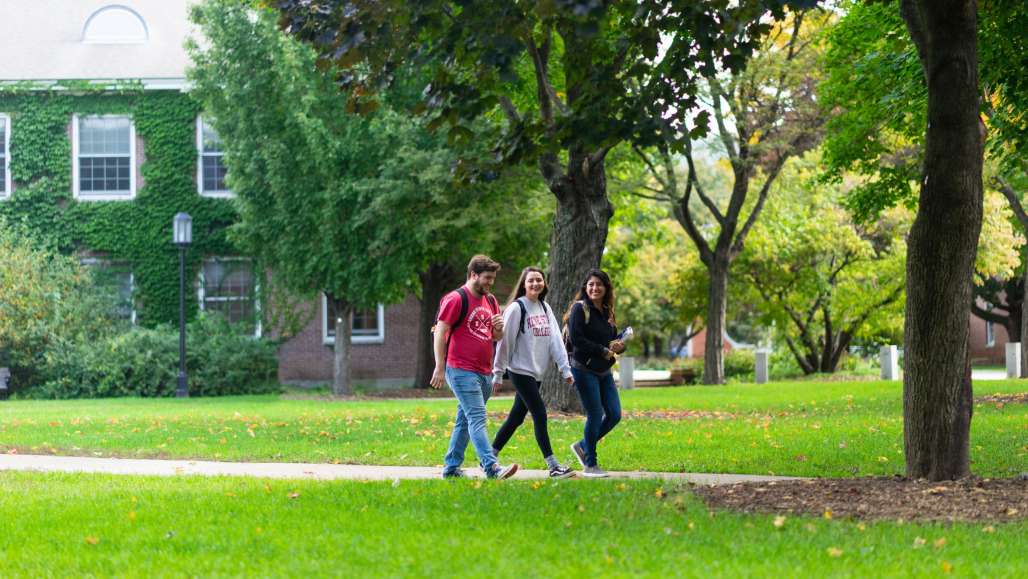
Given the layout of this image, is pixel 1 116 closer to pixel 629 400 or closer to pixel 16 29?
pixel 16 29

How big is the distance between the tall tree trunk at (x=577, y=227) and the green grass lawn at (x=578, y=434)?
2.20 m

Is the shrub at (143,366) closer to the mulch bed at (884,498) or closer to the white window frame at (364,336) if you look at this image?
the white window frame at (364,336)

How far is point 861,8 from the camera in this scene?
20.3 m

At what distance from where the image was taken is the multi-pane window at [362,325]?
110 feet

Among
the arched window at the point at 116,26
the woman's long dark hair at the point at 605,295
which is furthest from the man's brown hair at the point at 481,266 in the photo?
the arched window at the point at 116,26

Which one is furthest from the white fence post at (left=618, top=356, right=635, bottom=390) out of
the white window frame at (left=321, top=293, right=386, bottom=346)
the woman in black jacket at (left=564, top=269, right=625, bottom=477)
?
the woman in black jacket at (left=564, top=269, right=625, bottom=477)

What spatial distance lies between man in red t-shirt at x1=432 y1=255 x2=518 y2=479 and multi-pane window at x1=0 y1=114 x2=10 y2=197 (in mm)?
25917

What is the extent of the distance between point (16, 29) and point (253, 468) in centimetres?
2692

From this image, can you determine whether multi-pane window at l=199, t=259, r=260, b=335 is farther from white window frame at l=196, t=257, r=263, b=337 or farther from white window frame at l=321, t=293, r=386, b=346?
white window frame at l=321, t=293, r=386, b=346

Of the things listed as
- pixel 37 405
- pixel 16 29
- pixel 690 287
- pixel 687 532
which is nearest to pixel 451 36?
pixel 687 532

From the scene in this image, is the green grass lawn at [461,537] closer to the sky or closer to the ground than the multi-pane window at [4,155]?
closer to the ground

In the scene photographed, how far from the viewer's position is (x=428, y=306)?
31562 mm

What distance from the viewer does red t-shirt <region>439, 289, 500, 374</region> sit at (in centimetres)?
1013

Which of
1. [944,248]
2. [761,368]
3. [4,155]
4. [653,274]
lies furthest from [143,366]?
[653,274]
